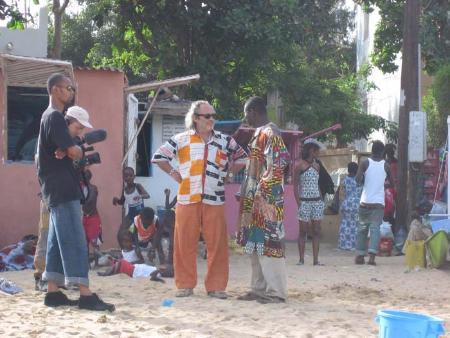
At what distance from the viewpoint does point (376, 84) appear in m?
21.8

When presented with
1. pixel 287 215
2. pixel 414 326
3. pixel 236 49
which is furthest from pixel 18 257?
pixel 236 49

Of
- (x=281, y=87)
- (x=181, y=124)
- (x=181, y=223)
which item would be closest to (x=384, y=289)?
(x=181, y=223)

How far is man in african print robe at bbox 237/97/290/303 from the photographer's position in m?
6.89

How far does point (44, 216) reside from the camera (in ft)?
23.3

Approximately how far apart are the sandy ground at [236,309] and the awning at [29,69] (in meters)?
2.54

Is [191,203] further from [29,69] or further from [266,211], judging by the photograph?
[29,69]

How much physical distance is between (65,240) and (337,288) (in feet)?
10.3

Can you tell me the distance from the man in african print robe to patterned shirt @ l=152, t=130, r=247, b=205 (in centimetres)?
27

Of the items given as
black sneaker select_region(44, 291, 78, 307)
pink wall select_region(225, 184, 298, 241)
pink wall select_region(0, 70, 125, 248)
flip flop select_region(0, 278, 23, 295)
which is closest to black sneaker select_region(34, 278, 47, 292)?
flip flop select_region(0, 278, 23, 295)

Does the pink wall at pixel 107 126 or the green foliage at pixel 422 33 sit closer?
the pink wall at pixel 107 126

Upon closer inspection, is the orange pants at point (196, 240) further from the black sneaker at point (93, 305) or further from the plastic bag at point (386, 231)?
the plastic bag at point (386, 231)

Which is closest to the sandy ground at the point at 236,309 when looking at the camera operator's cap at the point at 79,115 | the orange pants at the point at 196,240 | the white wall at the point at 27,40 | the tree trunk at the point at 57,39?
the orange pants at the point at 196,240

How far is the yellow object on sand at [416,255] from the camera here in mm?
10016

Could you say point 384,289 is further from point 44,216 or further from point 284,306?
point 44,216
